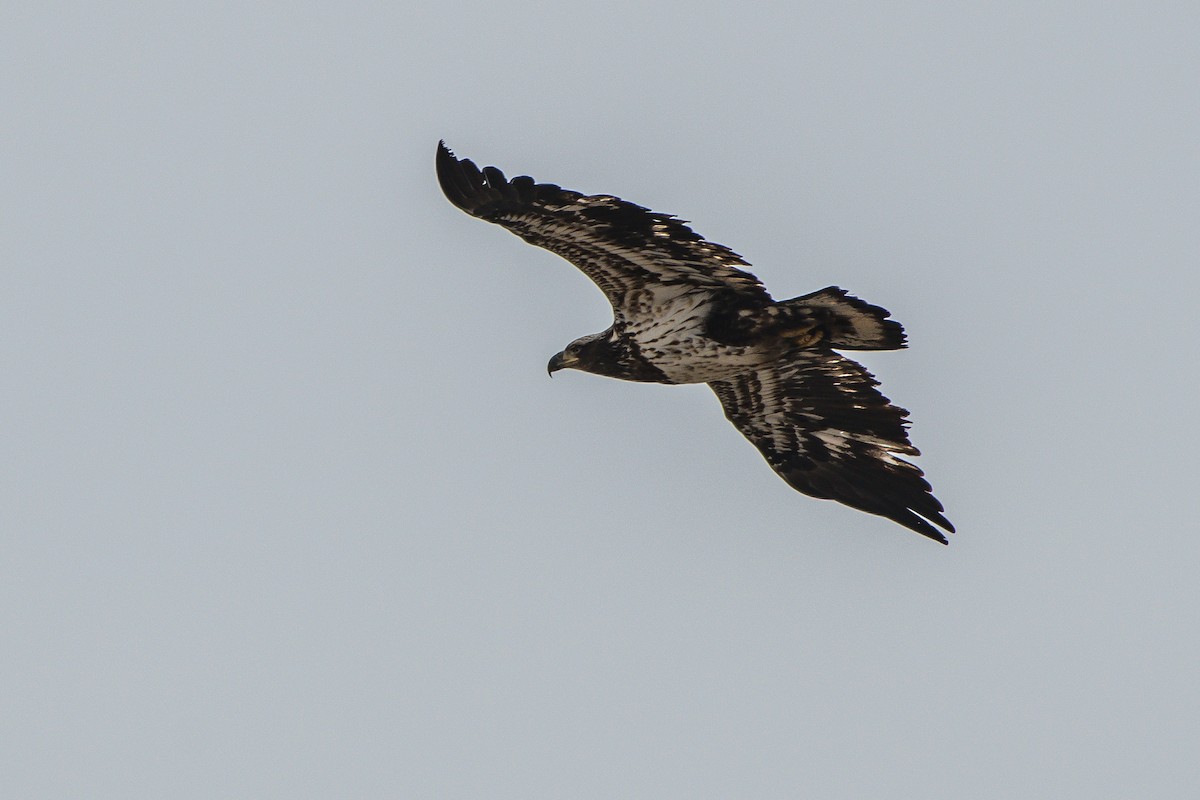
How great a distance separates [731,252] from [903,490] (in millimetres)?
2150

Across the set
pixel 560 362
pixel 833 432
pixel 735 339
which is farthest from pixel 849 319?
pixel 560 362

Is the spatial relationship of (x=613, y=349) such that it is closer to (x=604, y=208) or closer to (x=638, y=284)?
(x=638, y=284)

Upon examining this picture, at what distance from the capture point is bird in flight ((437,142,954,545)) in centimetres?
1077

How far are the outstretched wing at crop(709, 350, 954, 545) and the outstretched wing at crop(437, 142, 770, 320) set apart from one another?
3.61 feet

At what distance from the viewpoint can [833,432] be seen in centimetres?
1239

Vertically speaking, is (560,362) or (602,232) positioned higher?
(602,232)

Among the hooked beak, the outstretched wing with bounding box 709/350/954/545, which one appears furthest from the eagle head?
the outstretched wing with bounding box 709/350/954/545

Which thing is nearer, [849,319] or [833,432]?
[849,319]

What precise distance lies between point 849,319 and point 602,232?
161 cm

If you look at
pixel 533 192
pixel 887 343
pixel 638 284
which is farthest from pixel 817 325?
pixel 533 192

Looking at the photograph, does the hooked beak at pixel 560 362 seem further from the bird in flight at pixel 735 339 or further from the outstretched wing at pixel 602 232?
the outstretched wing at pixel 602 232

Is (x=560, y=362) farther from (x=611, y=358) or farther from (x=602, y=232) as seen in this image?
(x=602, y=232)

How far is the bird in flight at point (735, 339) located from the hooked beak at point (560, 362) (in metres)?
0.01

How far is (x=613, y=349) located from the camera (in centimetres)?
1201
